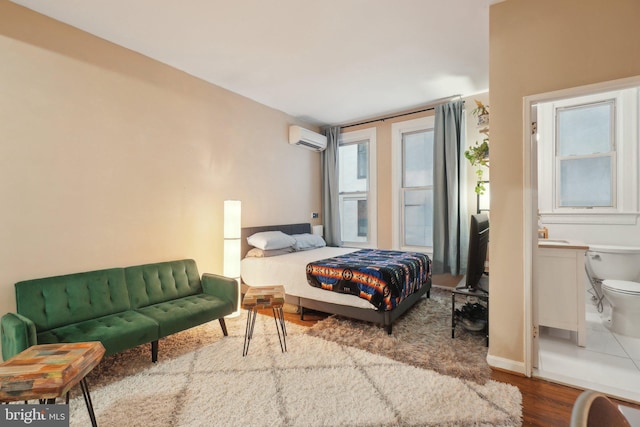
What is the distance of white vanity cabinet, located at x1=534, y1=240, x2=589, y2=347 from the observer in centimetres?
259

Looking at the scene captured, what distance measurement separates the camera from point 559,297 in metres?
2.68

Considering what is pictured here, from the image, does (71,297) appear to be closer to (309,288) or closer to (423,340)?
(309,288)

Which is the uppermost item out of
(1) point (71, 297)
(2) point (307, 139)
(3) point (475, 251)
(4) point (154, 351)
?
(2) point (307, 139)

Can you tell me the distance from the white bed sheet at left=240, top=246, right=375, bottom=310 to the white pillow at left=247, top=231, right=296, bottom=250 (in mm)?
157

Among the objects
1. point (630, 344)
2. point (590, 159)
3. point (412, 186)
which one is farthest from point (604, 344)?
point (412, 186)

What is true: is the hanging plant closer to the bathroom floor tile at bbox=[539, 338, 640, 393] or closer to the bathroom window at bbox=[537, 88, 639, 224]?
the bathroom window at bbox=[537, 88, 639, 224]

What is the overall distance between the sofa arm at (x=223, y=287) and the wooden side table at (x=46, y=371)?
131 cm

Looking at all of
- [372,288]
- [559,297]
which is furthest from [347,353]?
[559,297]

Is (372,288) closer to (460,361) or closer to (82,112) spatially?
(460,361)

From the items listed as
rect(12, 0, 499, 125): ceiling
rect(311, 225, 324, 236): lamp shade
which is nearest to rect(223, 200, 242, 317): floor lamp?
rect(12, 0, 499, 125): ceiling

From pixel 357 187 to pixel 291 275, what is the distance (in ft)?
8.23

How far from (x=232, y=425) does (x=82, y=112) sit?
2.78 metres

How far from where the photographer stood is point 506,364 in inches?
90.2

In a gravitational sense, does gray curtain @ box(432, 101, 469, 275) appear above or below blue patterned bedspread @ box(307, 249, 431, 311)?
above
